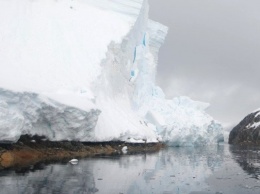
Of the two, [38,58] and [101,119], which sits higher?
[38,58]

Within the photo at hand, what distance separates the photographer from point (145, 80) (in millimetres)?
43312

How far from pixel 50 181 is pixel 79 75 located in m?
A: 14.9

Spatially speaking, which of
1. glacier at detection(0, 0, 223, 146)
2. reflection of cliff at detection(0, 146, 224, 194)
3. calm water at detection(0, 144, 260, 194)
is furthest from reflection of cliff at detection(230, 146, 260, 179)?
glacier at detection(0, 0, 223, 146)

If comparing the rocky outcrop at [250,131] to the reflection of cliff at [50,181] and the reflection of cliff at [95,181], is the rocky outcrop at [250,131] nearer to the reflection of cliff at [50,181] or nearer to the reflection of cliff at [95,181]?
the reflection of cliff at [95,181]

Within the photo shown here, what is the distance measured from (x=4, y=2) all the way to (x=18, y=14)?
1537 mm

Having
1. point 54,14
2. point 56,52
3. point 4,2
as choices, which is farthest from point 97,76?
point 4,2

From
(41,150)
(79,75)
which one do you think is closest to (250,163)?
(41,150)

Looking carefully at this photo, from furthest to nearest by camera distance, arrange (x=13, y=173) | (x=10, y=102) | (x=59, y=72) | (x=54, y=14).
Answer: (x=54, y=14)
(x=59, y=72)
(x=10, y=102)
(x=13, y=173)

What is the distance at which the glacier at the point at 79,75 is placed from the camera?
740 inches

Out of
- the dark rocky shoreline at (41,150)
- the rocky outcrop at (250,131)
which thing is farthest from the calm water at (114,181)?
the rocky outcrop at (250,131)

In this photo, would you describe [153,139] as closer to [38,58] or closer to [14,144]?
[38,58]

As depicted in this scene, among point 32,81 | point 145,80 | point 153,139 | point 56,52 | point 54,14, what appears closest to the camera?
point 32,81

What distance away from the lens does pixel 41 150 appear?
1909 centimetres

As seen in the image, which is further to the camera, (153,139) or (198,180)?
(153,139)
